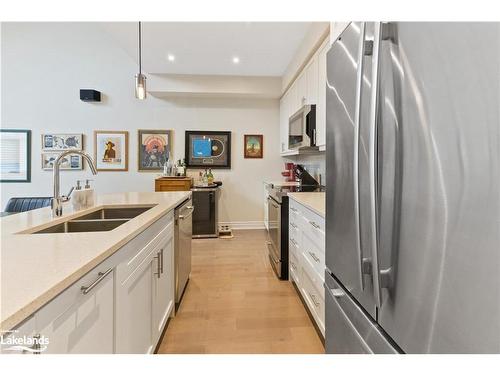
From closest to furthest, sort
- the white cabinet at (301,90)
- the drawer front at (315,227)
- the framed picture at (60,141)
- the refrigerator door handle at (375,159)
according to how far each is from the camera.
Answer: the refrigerator door handle at (375,159) → the drawer front at (315,227) → the white cabinet at (301,90) → the framed picture at (60,141)

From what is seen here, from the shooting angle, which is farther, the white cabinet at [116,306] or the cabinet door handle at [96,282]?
the cabinet door handle at [96,282]

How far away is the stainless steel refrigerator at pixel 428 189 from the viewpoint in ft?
1.64

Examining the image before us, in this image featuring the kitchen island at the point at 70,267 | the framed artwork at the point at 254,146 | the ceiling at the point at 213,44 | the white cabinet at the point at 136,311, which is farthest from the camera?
the framed artwork at the point at 254,146

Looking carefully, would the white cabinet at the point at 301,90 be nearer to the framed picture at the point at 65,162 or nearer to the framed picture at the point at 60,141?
the framed picture at the point at 60,141

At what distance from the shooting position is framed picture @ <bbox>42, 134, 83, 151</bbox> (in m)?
4.68

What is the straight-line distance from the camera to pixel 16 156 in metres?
4.66

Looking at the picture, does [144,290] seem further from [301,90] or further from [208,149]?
[208,149]

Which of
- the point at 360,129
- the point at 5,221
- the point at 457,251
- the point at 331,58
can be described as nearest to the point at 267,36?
the point at 331,58

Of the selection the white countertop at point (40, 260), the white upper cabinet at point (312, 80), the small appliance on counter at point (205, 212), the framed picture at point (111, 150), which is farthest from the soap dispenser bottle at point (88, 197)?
the framed picture at point (111, 150)

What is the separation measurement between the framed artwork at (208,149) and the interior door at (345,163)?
386cm

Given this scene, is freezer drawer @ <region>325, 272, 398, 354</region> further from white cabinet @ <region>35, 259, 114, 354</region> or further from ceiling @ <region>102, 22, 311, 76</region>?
ceiling @ <region>102, 22, 311, 76</region>
